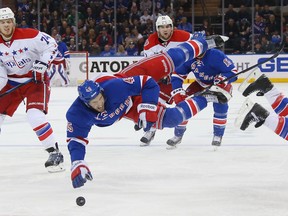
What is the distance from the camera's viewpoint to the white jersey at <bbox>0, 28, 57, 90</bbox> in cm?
460

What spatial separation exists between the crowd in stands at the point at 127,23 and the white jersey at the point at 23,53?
8925 mm

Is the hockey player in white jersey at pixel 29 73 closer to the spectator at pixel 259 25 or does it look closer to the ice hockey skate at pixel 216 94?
the ice hockey skate at pixel 216 94

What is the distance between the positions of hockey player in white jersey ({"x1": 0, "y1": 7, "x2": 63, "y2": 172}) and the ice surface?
0.26 m

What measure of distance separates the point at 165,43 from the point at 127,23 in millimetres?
9135

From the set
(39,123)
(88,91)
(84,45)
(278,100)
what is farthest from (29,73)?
(84,45)

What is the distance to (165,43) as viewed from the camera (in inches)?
220

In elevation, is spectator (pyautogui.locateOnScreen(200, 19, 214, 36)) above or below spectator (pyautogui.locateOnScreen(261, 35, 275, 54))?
above

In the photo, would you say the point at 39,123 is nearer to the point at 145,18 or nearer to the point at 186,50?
the point at 186,50

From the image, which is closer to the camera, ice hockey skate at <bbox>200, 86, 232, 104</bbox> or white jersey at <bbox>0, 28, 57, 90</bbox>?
white jersey at <bbox>0, 28, 57, 90</bbox>

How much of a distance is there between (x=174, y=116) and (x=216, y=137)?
152cm

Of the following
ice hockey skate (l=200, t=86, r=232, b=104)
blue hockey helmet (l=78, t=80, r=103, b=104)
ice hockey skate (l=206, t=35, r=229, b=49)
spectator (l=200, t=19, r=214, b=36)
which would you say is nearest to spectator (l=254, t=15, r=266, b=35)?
spectator (l=200, t=19, r=214, b=36)

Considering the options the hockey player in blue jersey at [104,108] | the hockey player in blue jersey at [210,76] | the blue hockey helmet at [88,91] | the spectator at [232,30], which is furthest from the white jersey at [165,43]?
the spectator at [232,30]

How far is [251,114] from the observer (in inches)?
148

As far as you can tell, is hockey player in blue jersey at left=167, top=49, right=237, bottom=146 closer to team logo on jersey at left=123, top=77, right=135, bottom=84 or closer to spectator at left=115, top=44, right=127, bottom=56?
team logo on jersey at left=123, top=77, right=135, bottom=84
